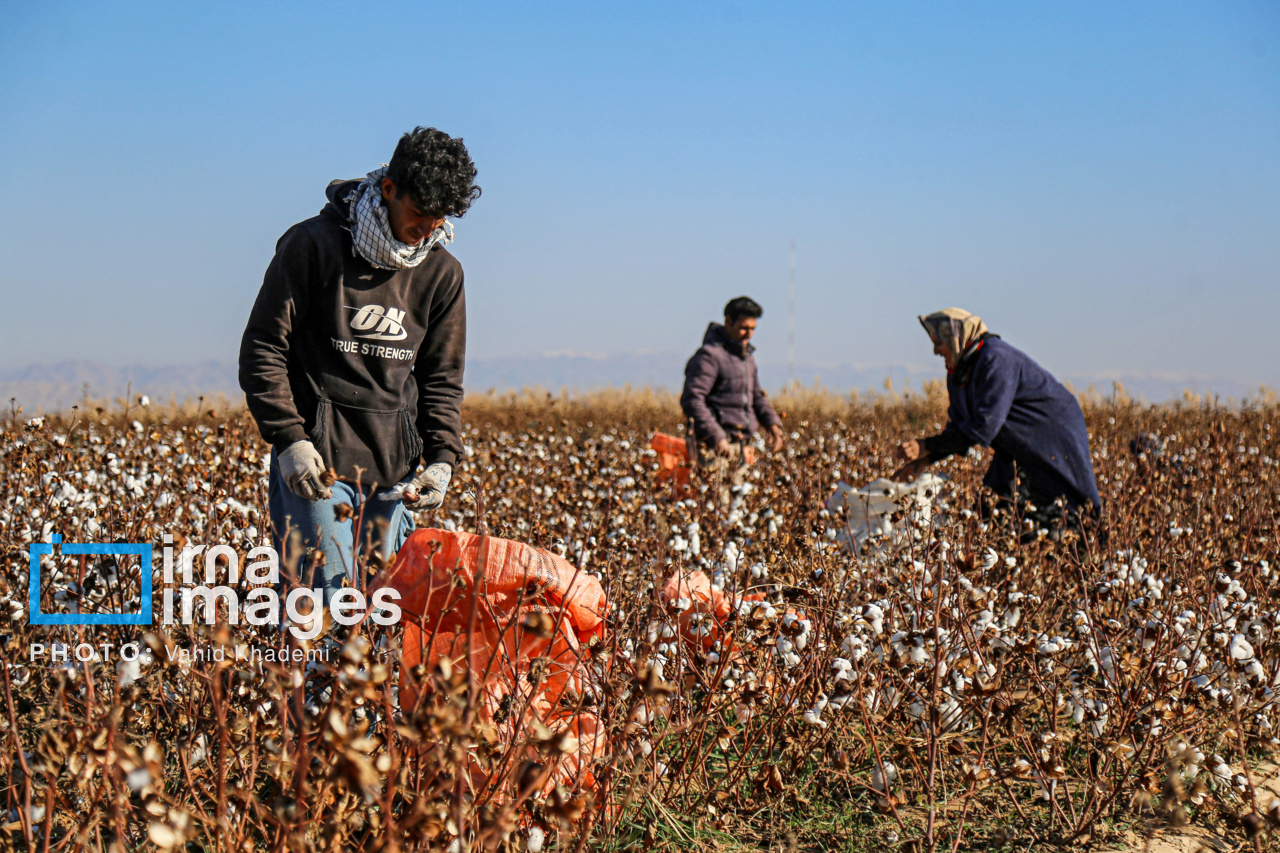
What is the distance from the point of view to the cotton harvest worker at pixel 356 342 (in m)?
2.37

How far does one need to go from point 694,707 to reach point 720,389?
133 inches

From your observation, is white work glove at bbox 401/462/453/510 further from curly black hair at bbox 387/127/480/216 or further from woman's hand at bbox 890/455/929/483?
woman's hand at bbox 890/455/929/483

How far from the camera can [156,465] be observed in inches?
184

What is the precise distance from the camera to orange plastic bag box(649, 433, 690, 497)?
18.9 ft

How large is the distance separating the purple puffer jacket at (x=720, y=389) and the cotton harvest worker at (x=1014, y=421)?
5.39ft

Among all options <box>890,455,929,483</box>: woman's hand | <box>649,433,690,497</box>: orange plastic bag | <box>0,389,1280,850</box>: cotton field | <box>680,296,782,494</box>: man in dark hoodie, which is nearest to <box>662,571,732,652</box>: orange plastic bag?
<box>0,389,1280,850</box>: cotton field

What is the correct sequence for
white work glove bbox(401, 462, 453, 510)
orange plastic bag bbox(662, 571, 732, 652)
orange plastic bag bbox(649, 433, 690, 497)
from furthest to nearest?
orange plastic bag bbox(649, 433, 690, 497), white work glove bbox(401, 462, 453, 510), orange plastic bag bbox(662, 571, 732, 652)

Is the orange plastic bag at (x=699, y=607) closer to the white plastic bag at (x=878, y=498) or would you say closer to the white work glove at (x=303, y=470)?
the white work glove at (x=303, y=470)

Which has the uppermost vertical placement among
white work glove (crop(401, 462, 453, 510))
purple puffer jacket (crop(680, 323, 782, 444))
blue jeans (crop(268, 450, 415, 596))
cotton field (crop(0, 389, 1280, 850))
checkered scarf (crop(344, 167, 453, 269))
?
checkered scarf (crop(344, 167, 453, 269))

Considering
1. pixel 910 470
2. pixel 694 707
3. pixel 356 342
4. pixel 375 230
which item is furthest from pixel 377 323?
pixel 910 470

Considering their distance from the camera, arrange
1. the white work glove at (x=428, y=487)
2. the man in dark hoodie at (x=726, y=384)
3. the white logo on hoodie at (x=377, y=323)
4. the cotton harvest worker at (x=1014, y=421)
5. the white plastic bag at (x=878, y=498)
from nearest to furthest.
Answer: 1. the white logo on hoodie at (x=377, y=323)
2. the white work glove at (x=428, y=487)
3. the white plastic bag at (x=878, y=498)
4. the cotton harvest worker at (x=1014, y=421)
5. the man in dark hoodie at (x=726, y=384)

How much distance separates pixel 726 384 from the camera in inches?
241

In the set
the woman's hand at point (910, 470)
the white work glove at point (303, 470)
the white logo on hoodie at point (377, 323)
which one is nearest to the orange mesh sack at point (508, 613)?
the white work glove at point (303, 470)

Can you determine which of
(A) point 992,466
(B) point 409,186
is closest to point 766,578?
(B) point 409,186
